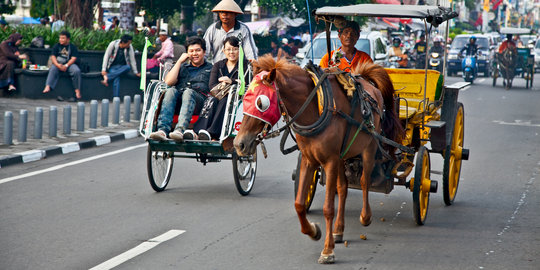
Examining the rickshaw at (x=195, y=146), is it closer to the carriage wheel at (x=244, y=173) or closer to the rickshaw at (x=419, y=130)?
the carriage wheel at (x=244, y=173)

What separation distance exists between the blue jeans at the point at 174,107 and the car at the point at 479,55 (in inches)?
1102

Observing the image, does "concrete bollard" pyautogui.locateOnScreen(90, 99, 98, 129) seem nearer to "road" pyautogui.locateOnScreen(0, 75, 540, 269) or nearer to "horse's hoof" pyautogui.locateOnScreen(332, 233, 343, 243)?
"road" pyautogui.locateOnScreen(0, 75, 540, 269)

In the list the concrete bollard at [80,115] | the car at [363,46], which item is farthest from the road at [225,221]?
the car at [363,46]

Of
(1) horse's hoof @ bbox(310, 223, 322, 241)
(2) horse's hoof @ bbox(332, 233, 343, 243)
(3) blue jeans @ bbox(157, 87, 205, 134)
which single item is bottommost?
(2) horse's hoof @ bbox(332, 233, 343, 243)

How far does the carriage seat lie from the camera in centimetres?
851

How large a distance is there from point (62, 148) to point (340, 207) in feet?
21.6

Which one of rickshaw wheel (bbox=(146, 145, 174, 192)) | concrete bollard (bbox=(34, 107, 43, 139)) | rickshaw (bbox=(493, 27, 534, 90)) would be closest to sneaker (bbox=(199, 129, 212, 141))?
rickshaw wheel (bbox=(146, 145, 174, 192))

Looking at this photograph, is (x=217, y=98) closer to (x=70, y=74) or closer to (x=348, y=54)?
(x=348, y=54)

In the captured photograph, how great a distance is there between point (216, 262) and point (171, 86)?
11.2ft

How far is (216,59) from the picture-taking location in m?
9.85

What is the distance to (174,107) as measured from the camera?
28.7ft

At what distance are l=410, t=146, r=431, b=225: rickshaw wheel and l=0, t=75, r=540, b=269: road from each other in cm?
15

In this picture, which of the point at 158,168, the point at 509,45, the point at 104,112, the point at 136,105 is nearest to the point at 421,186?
the point at 158,168

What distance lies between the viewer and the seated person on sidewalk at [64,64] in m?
18.5
